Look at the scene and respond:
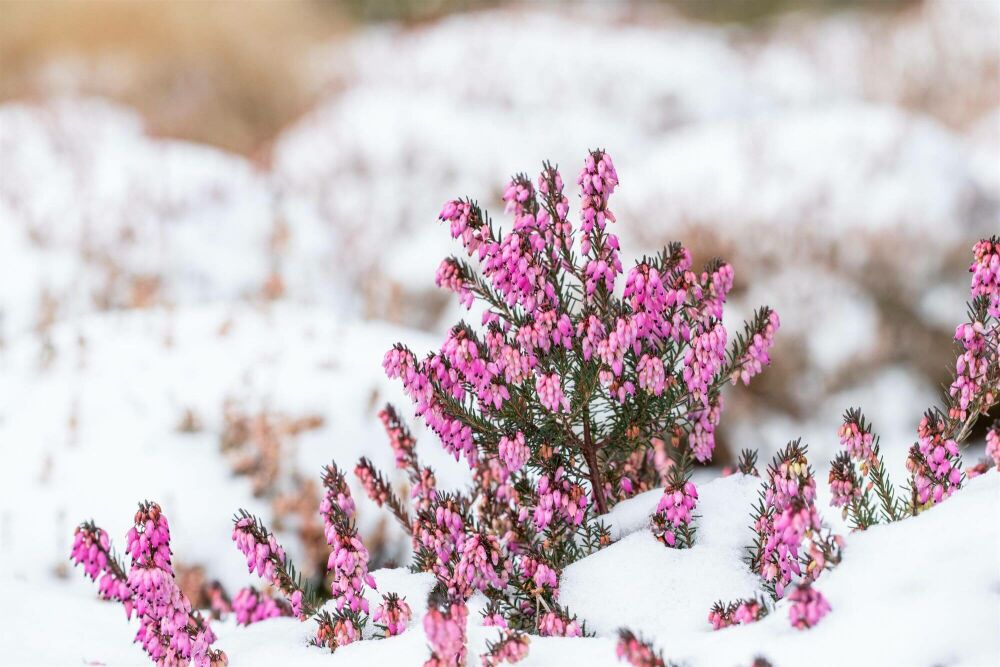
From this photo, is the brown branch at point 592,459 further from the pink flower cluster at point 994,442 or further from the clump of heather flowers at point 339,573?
the pink flower cluster at point 994,442

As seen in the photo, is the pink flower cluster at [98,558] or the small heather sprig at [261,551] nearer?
the pink flower cluster at [98,558]

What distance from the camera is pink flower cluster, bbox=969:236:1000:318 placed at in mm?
2213

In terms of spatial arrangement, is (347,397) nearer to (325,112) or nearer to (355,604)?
(355,604)

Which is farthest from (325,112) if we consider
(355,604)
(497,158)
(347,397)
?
(355,604)

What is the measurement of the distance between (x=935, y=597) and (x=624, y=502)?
112 cm

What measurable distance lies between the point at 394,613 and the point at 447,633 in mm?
529

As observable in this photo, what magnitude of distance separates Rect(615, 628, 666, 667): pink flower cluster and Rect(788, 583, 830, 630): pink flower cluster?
0.31m

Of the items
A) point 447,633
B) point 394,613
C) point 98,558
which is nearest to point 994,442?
point 447,633

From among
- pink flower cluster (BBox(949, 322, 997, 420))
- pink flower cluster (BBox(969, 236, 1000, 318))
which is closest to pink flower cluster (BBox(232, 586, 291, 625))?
pink flower cluster (BBox(949, 322, 997, 420))

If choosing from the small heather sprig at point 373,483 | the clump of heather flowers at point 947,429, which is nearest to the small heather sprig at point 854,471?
the clump of heather flowers at point 947,429

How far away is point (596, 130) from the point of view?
11.5 m

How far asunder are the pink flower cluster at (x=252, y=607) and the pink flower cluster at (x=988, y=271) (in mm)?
2520

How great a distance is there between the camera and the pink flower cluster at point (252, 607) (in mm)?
3170

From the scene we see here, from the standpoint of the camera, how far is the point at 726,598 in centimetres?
245
